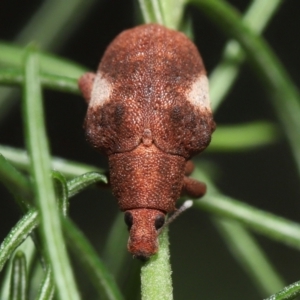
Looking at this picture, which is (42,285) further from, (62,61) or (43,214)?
(62,61)

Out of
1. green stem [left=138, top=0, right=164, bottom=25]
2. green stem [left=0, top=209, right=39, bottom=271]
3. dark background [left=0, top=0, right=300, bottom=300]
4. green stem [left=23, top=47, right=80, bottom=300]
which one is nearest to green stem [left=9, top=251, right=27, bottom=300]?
green stem [left=0, top=209, right=39, bottom=271]

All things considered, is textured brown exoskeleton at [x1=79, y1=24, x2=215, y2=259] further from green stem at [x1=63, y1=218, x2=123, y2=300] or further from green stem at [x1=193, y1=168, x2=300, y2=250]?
green stem at [x1=63, y1=218, x2=123, y2=300]

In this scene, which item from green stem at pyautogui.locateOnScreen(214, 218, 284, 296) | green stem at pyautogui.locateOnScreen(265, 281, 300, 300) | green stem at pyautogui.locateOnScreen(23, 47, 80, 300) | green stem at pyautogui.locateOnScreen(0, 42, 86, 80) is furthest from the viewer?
green stem at pyautogui.locateOnScreen(214, 218, 284, 296)

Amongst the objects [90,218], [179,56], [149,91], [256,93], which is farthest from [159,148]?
[256,93]

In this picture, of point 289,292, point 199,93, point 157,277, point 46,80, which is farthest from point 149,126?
point 289,292

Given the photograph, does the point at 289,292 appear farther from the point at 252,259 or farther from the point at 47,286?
the point at 252,259

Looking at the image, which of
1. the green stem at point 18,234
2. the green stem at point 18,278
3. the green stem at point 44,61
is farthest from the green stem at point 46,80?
the green stem at point 18,278

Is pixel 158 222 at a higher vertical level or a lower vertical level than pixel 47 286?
higher

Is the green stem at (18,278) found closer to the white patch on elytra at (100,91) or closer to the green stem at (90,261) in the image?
the green stem at (90,261)
